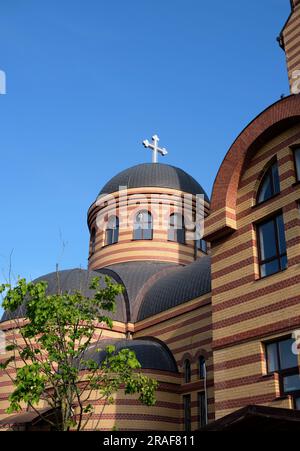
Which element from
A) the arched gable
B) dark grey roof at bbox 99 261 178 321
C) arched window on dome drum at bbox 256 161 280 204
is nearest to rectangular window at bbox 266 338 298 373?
the arched gable

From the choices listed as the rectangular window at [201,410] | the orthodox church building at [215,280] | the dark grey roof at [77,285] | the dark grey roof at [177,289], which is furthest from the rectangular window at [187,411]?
the dark grey roof at [77,285]

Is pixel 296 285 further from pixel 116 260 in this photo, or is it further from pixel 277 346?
pixel 116 260

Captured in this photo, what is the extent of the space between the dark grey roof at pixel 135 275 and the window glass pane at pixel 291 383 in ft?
42.4

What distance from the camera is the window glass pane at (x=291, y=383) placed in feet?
37.1

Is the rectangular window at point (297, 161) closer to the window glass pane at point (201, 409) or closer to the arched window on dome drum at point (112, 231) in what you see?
the window glass pane at point (201, 409)

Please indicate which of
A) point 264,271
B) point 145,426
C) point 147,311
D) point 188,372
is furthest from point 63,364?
point 147,311

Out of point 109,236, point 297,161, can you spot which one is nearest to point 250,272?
point 297,161

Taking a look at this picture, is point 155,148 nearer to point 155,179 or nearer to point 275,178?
point 155,179

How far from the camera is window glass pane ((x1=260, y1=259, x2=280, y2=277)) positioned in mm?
12681

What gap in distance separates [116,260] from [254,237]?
16169 millimetres

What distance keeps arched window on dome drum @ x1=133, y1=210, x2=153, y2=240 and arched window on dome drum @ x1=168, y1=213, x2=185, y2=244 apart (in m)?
1.10

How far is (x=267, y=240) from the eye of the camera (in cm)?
1322

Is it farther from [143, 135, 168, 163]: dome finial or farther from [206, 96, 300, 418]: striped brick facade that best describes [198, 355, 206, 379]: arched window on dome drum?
[143, 135, 168, 163]: dome finial

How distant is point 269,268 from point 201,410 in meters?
8.14
